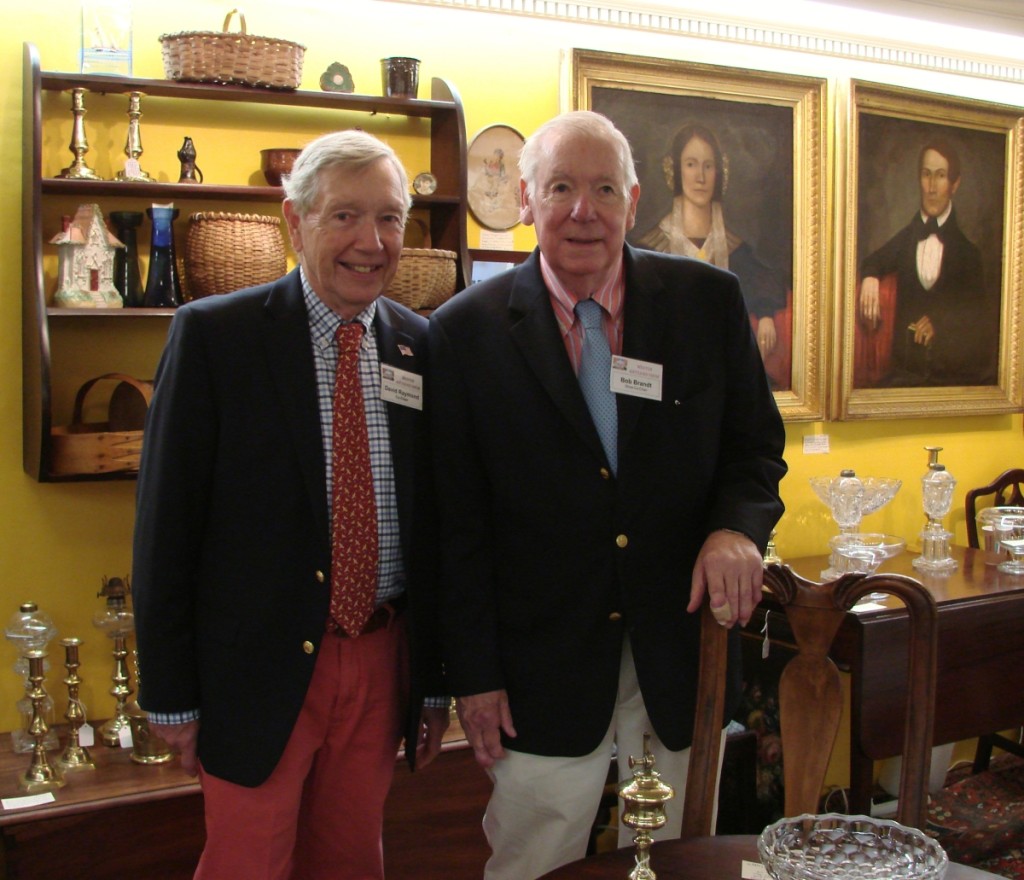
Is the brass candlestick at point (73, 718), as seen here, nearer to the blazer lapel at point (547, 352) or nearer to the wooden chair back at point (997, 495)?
the blazer lapel at point (547, 352)

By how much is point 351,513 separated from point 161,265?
47.0 inches

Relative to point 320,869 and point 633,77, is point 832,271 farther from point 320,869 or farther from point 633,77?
point 320,869

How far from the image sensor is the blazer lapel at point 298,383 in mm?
1724

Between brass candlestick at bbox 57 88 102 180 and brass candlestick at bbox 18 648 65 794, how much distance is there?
1.13 meters

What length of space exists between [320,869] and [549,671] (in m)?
0.59

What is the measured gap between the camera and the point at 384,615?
1.85m

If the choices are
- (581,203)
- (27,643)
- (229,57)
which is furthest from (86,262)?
(581,203)

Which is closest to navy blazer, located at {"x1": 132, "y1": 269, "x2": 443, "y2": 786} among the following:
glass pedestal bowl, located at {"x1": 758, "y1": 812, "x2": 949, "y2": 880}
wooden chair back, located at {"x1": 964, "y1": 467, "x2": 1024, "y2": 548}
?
glass pedestal bowl, located at {"x1": 758, "y1": 812, "x2": 949, "y2": 880}

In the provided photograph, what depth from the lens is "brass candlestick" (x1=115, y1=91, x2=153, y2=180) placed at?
2.62 m

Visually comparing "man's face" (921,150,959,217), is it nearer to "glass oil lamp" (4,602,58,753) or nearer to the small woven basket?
the small woven basket

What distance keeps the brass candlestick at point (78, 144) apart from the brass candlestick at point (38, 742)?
1133 mm

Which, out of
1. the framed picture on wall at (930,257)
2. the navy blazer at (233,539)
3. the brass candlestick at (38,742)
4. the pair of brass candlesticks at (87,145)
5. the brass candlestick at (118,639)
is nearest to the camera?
the navy blazer at (233,539)

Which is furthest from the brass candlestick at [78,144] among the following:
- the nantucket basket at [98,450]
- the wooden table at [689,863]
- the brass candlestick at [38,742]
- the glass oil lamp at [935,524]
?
the glass oil lamp at [935,524]

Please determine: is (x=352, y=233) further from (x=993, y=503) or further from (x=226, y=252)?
(x=993, y=503)
